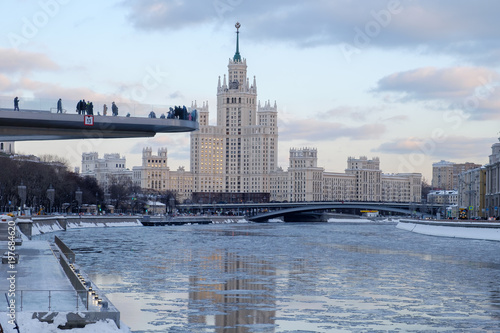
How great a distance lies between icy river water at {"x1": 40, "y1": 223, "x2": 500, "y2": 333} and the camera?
27812mm

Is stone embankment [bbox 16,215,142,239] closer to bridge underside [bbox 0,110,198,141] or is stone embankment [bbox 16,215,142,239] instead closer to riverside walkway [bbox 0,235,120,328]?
bridge underside [bbox 0,110,198,141]

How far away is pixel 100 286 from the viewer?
3678cm

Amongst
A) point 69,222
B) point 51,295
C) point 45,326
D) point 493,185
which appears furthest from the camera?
point 493,185

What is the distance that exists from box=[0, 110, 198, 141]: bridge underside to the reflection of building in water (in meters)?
7.92

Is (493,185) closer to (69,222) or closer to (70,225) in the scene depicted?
(70,225)

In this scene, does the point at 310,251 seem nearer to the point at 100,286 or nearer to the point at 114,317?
the point at 100,286

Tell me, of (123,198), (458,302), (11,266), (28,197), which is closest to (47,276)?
(11,266)

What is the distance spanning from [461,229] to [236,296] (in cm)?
7249

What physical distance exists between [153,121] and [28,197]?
91.8 metres

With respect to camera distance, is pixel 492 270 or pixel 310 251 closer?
pixel 492 270

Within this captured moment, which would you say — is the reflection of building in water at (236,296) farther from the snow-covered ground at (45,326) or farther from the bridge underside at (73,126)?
the bridge underside at (73,126)

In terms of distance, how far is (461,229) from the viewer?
333ft

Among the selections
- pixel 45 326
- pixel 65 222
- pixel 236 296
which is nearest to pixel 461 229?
pixel 65 222

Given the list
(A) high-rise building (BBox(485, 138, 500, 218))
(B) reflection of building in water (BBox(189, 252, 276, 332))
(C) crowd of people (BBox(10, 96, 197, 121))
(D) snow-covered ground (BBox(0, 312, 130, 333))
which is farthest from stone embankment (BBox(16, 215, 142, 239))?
(A) high-rise building (BBox(485, 138, 500, 218))
